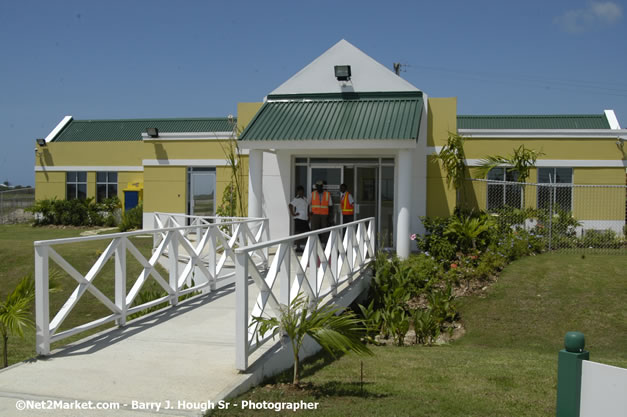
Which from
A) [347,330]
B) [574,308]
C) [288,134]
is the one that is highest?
[288,134]

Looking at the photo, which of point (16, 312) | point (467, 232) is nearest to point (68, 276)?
point (16, 312)

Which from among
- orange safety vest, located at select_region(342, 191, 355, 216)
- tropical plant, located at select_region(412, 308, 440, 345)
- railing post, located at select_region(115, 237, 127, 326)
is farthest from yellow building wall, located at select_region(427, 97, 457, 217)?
railing post, located at select_region(115, 237, 127, 326)

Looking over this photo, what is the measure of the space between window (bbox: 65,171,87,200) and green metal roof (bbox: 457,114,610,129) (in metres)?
19.9

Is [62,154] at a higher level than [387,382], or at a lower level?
higher

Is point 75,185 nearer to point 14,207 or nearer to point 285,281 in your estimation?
point 14,207

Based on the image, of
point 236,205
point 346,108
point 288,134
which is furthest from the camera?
point 236,205

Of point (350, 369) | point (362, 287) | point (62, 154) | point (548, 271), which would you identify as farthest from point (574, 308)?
point (62, 154)

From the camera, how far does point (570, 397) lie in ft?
11.1

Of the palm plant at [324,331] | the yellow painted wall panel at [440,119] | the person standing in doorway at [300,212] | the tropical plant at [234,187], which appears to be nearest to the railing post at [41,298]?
the palm plant at [324,331]

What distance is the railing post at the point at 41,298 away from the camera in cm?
639

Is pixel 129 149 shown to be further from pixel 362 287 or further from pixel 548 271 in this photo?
pixel 548 271

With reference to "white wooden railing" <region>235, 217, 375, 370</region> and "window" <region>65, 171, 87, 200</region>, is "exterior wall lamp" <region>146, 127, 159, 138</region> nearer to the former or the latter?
"window" <region>65, 171, 87, 200</region>

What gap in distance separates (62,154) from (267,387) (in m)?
25.4

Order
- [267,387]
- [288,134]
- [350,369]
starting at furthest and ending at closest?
[288,134] < [350,369] < [267,387]
